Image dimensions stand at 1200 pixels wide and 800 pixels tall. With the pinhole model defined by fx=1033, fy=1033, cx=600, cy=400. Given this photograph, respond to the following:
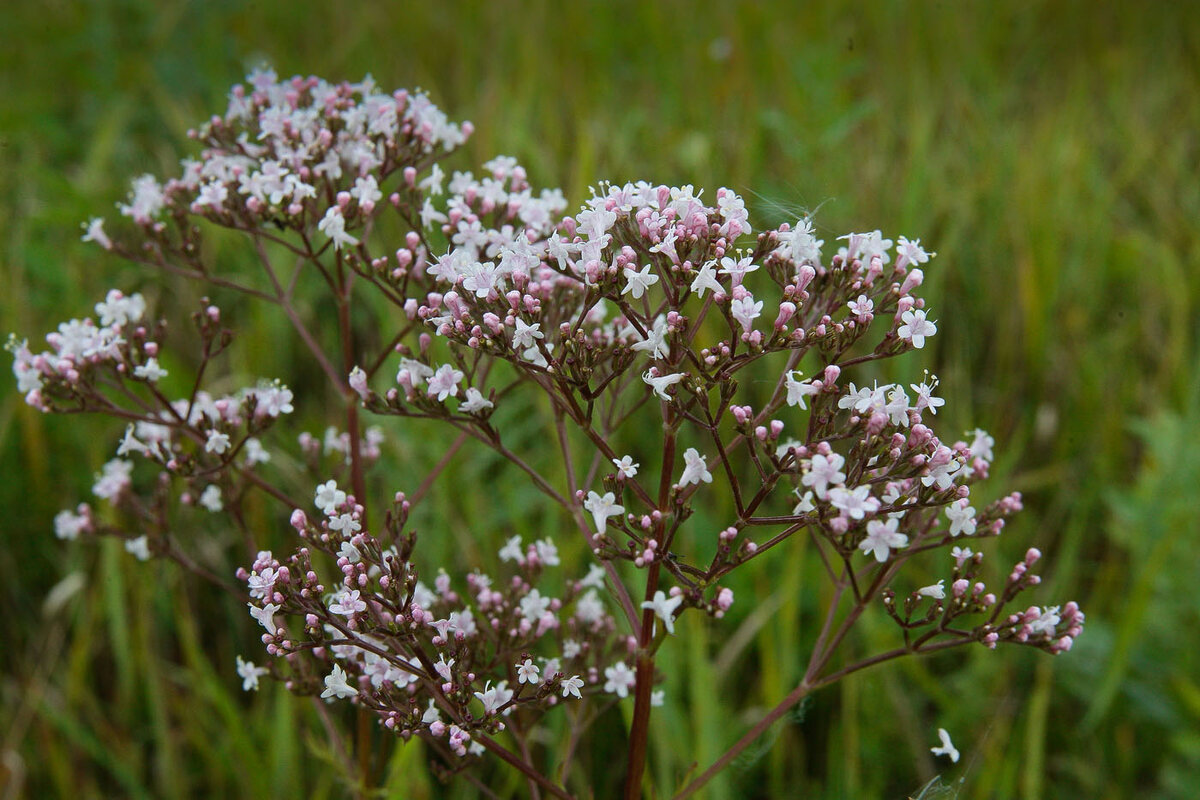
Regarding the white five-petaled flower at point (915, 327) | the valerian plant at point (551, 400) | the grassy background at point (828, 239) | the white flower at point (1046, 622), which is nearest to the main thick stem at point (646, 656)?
the valerian plant at point (551, 400)

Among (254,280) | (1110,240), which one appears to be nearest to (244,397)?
(254,280)

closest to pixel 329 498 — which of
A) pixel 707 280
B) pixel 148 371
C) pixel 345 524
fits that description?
pixel 345 524

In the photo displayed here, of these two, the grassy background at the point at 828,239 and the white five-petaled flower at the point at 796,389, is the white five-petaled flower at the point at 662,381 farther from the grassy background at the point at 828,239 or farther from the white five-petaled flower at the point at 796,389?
the grassy background at the point at 828,239

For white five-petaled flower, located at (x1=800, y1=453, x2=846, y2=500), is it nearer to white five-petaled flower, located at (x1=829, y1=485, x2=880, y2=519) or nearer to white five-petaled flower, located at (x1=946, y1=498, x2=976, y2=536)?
white five-petaled flower, located at (x1=829, y1=485, x2=880, y2=519)

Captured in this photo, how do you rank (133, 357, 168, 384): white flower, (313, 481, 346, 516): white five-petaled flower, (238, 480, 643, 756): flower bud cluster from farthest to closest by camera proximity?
(133, 357, 168, 384): white flower
(313, 481, 346, 516): white five-petaled flower
(238, 480, 643, 756): flower bud cluster

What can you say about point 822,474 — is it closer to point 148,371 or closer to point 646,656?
point 646,656

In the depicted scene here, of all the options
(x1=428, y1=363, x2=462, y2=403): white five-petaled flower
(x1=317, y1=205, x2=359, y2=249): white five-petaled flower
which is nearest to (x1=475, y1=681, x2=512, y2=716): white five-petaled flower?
(x1=428, y1=363, x2=462, y2=403): white five-petaled flower

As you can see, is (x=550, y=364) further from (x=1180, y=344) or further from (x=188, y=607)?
(x=1180, y=344)
